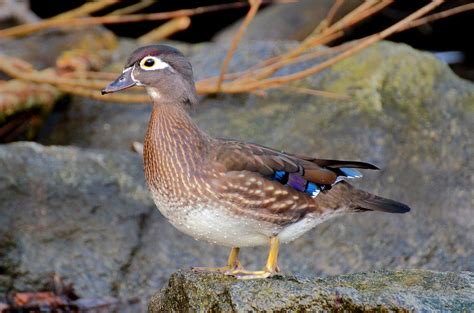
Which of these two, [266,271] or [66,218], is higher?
[266,271]

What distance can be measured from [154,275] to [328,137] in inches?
54.0

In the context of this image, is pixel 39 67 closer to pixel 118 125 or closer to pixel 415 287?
pixel 118 125

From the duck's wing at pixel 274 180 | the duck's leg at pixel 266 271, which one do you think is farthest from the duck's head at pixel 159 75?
the duck's leg at pixel 266 271

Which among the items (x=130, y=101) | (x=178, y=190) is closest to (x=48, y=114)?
(x=130, y=101)

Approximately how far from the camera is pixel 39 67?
7.11 meters

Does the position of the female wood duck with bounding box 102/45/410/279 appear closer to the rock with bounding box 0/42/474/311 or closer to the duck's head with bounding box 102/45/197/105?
the duck's head with bounding box 102/45/197/105

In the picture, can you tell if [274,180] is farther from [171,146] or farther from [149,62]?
[149,62]

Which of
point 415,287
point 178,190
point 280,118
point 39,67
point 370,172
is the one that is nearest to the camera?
point 415,287

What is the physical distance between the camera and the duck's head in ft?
13.3

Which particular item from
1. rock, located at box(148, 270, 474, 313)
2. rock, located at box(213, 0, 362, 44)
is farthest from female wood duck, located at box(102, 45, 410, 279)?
rock, located at box(213, 0, 362, 44)

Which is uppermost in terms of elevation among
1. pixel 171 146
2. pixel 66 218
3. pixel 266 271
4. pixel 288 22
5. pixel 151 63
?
pixel 151 63

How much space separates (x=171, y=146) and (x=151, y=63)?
36cm

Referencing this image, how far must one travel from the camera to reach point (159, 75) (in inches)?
162

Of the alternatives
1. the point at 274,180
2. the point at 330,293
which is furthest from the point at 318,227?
the point at 330,293
